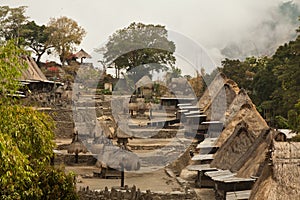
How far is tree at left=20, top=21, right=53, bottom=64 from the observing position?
4505cm

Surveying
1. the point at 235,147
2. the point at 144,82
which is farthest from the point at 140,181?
the point at 144,82

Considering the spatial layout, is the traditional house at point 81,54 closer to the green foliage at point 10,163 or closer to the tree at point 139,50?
the tree at point 139,50

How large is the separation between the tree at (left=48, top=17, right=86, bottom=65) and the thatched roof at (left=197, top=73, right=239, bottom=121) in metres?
22.2

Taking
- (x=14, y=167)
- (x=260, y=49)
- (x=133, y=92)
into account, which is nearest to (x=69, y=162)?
(x=14, y=167)

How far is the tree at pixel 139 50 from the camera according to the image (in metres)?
40.1

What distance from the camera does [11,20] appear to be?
43.6 metres

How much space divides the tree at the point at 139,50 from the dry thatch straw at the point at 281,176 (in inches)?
1120

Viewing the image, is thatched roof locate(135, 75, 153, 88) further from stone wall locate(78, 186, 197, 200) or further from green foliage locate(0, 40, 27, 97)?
green foliage locate(0, 40, 27, 97)

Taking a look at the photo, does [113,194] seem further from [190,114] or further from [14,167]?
[190,114]

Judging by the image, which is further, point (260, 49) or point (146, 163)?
point (260, 49)

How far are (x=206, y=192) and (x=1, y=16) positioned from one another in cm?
3425

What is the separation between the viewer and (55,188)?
9.05 metres

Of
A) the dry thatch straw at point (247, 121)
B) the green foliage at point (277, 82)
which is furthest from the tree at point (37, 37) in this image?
the dry thatch straw at point (247, 121)

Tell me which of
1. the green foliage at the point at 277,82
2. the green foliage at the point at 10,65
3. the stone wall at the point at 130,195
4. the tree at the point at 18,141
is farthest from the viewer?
the green foliage at the point at 277,82
